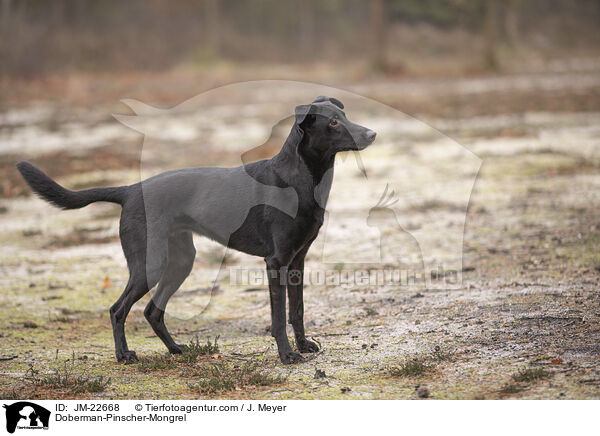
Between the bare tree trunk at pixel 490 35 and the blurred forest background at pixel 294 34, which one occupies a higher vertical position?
the blurred forest background at pixel 294 34

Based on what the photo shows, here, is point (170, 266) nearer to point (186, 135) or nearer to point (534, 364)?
point (534, 364)

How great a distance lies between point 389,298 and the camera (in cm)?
654

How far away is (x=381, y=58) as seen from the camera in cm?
3359

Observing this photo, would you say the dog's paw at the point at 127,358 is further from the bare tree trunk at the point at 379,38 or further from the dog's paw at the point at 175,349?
the bare tree trunk at the point at 379,38

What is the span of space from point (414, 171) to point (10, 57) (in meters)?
22.5

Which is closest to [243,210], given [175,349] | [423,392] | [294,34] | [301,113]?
[301,113]

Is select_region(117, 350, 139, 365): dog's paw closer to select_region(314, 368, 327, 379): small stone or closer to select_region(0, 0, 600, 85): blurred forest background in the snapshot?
select_region(314, 368, 327, 379): small stone

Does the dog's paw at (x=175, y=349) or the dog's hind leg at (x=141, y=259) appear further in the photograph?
the dog's paw at (x=175, y=349)
